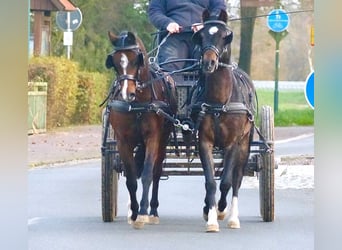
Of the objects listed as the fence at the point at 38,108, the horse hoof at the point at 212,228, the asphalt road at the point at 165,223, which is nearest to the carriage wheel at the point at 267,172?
the asphalt road at the point at 165,223

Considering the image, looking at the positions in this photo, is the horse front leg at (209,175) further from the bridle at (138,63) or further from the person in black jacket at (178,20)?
the person in black jacket at (178,20)

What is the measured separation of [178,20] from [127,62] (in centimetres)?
155

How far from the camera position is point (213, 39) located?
944cm

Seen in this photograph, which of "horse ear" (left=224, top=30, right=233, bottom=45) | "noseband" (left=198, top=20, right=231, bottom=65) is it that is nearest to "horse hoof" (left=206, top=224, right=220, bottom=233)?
"noseband" (left=198, top=20, right=231, bottom=65)

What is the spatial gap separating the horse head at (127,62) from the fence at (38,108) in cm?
1830

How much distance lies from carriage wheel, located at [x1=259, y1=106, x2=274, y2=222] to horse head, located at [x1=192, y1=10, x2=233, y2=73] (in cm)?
157

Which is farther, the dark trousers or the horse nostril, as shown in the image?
the dark trousers

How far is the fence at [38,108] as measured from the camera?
2828cm

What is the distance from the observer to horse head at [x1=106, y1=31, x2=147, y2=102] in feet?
31.0

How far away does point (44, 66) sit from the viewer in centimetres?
2914

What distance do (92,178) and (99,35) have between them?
24.2 m

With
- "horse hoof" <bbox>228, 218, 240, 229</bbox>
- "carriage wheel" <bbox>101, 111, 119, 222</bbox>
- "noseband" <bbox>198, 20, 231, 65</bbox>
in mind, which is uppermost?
"noseband" <bbox>198, 20, 231, 65</bbox>

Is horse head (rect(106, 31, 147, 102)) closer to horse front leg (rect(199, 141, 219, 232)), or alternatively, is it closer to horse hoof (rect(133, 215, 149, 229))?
horse front leg (rect(199, 141, 219, 232))
